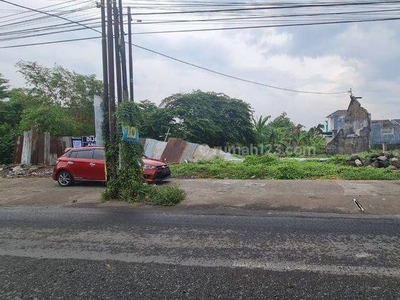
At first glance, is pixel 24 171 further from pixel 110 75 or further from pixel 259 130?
pixel 259 130

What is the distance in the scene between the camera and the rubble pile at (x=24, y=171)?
628 inches

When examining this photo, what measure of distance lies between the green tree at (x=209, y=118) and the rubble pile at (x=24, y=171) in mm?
10052

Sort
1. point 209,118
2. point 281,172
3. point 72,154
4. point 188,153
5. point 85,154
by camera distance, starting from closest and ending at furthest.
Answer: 1. point 85,154
2. point 72,154
3. point 281,172
4. point 188,153
5. point 209,118

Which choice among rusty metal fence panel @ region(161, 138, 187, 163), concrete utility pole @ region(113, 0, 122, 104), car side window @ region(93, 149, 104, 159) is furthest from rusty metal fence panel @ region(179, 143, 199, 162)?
concrete utility pole @ region(113, 0, 122, 104)

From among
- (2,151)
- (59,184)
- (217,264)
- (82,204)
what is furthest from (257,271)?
(2,151)

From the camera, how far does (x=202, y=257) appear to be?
4.49 m

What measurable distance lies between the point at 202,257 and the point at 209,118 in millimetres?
21923

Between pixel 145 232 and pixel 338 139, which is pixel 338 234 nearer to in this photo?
pixel 145 232

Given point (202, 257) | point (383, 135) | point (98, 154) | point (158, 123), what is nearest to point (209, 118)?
point (158, 123)

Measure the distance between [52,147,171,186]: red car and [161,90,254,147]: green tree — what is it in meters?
12.0

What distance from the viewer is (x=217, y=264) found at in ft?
13.9

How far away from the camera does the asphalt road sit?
→ 351 centimetres

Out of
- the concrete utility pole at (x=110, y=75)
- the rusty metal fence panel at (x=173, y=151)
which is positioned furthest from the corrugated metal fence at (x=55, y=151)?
the concrete utility pole at (x=110, y=75)

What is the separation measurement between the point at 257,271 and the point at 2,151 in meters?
20.4
